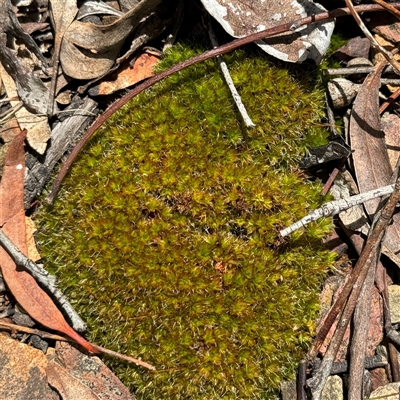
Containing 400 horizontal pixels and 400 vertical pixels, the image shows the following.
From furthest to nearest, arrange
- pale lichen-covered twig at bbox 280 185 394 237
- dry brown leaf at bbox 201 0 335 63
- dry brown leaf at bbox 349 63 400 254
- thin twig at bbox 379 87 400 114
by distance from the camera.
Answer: thin twig at bbox 379 87 400 114
dry brown leaf at bbox 349 63 400 254
dry brown leaf at bbox 201 0 335 63
pale lichen-covered twig at bbox 280 185 394 237

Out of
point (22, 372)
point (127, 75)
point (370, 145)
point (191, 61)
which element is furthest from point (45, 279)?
point (370, 145)

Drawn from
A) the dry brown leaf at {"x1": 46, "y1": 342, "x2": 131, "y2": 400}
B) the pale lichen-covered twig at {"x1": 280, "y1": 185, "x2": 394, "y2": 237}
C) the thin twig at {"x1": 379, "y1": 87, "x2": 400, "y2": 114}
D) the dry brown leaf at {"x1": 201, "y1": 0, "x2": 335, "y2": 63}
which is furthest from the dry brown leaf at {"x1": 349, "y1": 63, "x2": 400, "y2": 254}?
the dry brown leaf at {"x1": 46, "y1": 342, "x2": 131, "y2": 400}

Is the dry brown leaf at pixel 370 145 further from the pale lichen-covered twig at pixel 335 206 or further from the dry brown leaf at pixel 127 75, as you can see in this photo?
the dry brown leaf at pixel 127 75

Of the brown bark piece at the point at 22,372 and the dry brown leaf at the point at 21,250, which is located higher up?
the dry brown leaf at the point at 21,250

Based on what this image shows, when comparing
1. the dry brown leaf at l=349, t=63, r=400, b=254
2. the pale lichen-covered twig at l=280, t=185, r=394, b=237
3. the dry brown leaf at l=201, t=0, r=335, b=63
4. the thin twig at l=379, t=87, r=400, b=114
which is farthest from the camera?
the thin twig at l=379, t=87, r=400, b=114

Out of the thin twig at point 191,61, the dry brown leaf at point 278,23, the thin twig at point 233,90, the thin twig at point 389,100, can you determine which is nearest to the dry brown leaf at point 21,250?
the thin twig at point 191,61

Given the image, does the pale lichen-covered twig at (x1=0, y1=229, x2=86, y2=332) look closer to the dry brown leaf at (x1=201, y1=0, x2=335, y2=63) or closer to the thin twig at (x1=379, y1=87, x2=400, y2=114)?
the dry brown leaf at (x1=201, y1=0, x2=335, y2=63)
